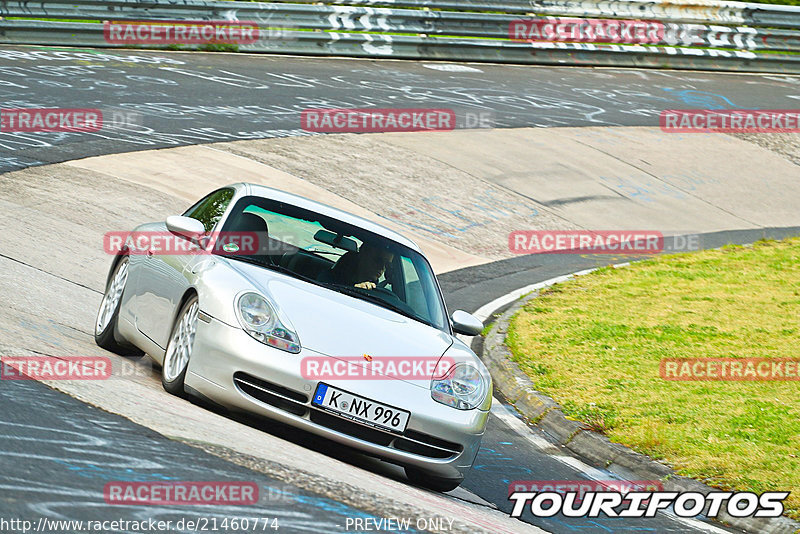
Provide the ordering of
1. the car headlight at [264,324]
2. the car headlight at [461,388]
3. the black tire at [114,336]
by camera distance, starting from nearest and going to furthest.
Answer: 1. the car headlight at [264,324]
2. the car headlight at [461,388]
3. the black tire at [114,336]

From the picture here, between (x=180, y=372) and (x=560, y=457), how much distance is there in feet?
9.80

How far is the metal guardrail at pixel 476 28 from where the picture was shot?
21281 millimetres

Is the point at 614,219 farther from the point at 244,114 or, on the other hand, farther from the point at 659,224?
the point at 244,114

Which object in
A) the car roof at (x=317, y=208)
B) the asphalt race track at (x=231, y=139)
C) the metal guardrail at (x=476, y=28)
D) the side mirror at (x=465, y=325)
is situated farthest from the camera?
the metal guardrail at (x=476, y=28)

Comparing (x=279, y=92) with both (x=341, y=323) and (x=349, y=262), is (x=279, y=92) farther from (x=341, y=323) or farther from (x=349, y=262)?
(x=341, y=323)

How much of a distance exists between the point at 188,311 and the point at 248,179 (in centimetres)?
830

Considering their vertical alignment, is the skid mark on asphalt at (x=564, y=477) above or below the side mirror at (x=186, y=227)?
below

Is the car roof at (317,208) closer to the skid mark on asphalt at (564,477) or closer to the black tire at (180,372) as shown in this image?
the black tire at (180,372)

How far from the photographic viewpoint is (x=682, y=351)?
10.4m

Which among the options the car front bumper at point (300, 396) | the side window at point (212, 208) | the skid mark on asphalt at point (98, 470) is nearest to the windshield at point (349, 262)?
the side window at point (212, 208)

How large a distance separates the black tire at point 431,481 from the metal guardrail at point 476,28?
16.5 meters

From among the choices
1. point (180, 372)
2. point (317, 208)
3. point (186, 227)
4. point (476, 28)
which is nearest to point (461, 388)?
point (180, 372)

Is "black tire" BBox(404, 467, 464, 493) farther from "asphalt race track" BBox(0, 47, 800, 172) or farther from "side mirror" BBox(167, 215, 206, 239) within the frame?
"asphalt race track" BBox(0, 47, 800, 172)

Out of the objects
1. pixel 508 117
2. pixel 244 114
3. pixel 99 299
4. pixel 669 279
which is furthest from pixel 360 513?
pixel 508 117
